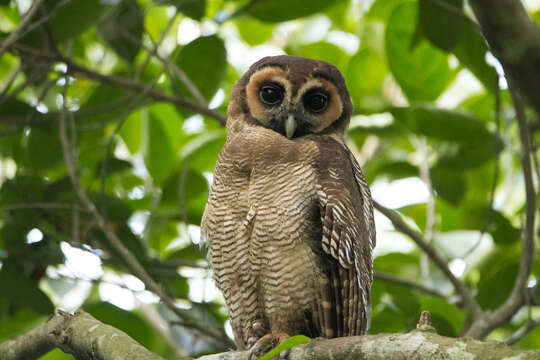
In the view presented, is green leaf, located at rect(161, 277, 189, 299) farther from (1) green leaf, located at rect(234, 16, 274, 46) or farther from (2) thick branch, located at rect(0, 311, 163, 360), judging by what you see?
(1) green leaf, located at rect(234, 16, 274, 46)

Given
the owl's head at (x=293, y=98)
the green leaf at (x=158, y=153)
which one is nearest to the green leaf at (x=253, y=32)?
the green leaf at (x=158, y=153)

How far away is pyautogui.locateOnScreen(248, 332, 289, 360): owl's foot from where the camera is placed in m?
2.52

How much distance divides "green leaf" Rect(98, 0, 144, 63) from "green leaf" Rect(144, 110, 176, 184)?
722mm

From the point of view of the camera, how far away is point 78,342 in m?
2.51

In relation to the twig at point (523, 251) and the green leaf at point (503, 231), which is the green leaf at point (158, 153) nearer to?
the green leaf at point (503, 231)

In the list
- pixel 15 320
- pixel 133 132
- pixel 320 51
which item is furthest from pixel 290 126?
pixel 15 320

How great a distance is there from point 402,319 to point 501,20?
3.10 meters

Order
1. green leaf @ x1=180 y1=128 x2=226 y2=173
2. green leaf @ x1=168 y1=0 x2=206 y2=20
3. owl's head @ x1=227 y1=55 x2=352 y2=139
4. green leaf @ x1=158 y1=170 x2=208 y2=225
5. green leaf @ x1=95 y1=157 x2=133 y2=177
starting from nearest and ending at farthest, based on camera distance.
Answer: owl's head @ x1=227 y1=55 x2=352 y2=139, green leaf @ x1=168 y1=0 x2=206 y2=20, green leaf @ x1=95 y1=157 x2=133 y2=177, green leaf @ x1=158 y1=170 x2=208 y2=225, green leaf @ x1=180 y1=128 x2=226 y2=173

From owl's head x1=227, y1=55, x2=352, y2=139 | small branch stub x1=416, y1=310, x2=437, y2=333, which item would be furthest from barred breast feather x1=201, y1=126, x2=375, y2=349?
small branch stub x1=416, y1=310, x2=437, y2=333

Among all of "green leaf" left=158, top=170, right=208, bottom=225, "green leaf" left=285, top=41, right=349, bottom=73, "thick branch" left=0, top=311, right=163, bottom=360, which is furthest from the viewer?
"green leaf" left=285, top=41, right=349, bottom=73

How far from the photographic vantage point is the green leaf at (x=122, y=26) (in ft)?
12.4

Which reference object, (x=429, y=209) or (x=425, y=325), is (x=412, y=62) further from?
(x=425, y=325)

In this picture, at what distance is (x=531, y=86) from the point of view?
34.5 inches

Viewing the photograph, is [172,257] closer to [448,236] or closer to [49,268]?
[49,268]
